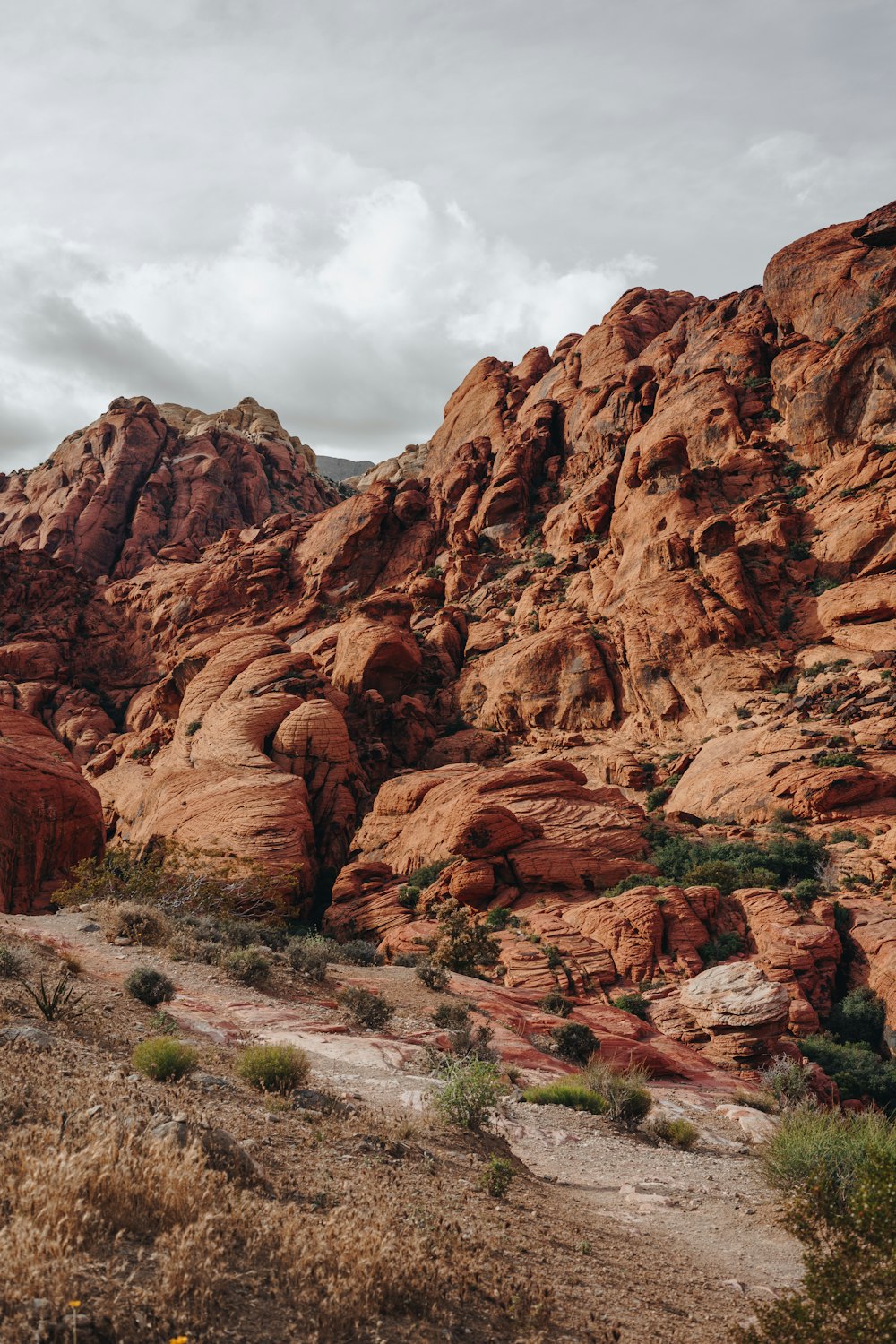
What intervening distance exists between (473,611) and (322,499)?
62.1 m

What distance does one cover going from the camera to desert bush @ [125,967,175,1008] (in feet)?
40.7

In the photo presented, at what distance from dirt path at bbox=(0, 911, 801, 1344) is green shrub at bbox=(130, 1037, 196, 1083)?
100 inches

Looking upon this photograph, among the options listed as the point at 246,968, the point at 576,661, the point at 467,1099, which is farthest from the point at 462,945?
the point at 576,661

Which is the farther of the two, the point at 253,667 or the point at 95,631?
the point at 95,631

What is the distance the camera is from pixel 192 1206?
3.97 metres

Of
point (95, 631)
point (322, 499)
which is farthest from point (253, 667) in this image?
point (322, 499)

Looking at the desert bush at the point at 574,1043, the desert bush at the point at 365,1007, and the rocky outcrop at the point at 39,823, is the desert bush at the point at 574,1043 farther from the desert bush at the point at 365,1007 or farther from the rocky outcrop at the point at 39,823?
the rocky outcrop at the point at 39,823

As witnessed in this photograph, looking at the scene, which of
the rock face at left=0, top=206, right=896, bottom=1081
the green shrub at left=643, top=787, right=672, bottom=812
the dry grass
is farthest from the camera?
the green shrub at left=643, top=787, right=672, bottom=812

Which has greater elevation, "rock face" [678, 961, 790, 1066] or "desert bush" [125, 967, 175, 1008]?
"desert bush" [125, 967, 175, 1008]

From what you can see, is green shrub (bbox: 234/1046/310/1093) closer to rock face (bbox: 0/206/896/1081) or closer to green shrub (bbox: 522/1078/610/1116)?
green shrub (bbox: 522/1078/610/1116)

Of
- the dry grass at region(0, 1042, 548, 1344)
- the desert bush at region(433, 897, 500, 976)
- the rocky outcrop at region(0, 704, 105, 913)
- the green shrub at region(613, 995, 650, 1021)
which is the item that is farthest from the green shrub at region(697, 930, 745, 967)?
the rocky outcrop at region(0, 704, 105, 913)

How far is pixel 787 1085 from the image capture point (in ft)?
52.7

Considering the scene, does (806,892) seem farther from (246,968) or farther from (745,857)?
(246,968)

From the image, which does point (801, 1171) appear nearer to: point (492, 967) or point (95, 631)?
point (492, 967)
